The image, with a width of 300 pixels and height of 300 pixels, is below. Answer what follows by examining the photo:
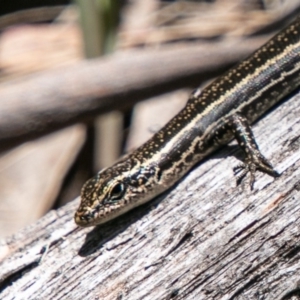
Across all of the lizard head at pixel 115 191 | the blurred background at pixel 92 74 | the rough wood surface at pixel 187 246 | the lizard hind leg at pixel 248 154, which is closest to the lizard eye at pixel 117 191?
the lizard head at pixel 115 191

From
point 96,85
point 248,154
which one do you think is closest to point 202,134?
point 248,154

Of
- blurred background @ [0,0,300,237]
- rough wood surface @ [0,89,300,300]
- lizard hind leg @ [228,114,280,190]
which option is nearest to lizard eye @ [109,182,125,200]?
rough wood surface @ [0,89,300,300]

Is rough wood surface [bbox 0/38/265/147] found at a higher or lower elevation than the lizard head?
higher

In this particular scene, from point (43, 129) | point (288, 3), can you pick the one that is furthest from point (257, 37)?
point (43, 129)

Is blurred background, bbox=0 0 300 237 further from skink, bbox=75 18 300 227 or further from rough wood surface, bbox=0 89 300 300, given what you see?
rough wood surface, bbox=0 89 300 300

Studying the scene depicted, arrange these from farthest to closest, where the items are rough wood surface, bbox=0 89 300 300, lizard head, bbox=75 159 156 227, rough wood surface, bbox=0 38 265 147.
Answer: rough wood surface, bbox=0 38 265 147, lizard head, bbox=75 159 156 227, rough wood surface, bbox=0 89 300 300

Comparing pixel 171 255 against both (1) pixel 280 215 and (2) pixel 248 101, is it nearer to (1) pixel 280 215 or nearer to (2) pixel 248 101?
(1) pixel 280 215
